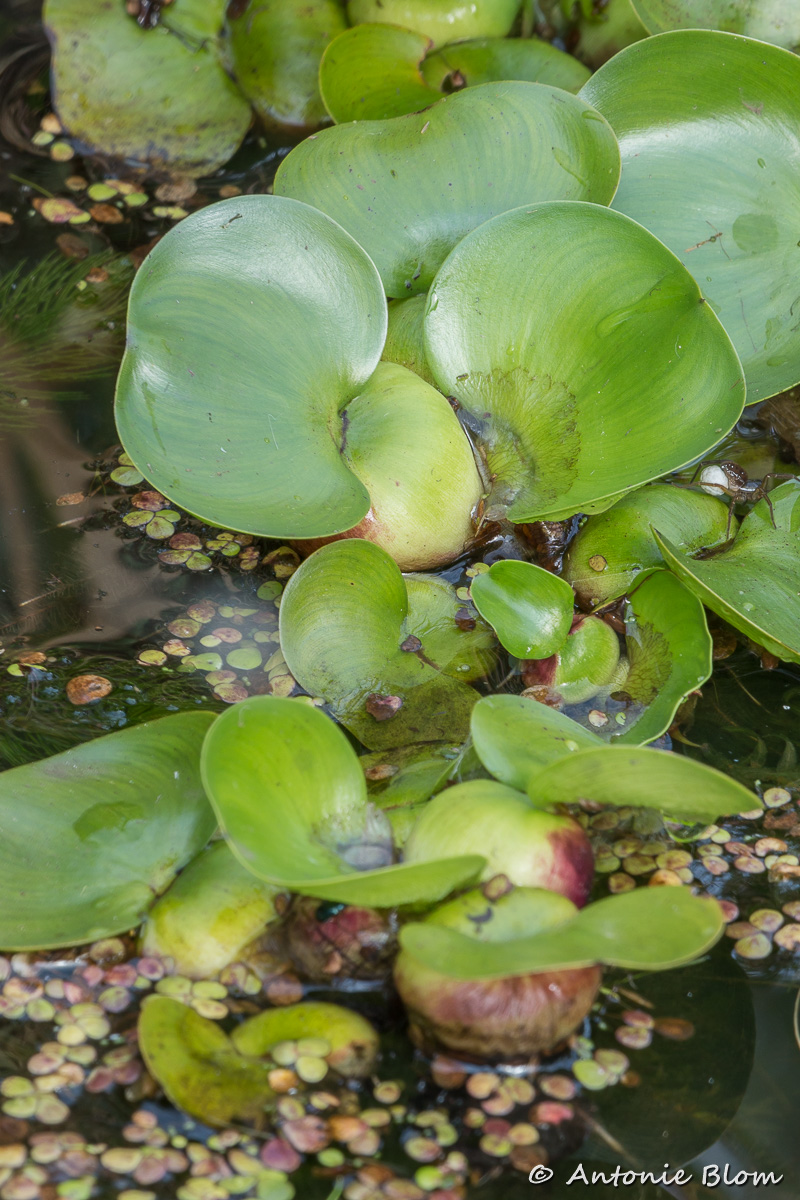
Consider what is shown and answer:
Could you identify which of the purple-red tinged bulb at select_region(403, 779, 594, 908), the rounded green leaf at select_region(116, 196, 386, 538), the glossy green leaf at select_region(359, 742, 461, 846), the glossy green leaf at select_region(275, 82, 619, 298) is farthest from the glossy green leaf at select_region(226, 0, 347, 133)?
the purple-red tinged bulb at select_region(403, 779, 594, 908)

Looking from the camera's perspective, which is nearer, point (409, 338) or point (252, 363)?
point (252, 363)

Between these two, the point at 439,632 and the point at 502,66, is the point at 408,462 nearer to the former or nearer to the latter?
the point at 439,632

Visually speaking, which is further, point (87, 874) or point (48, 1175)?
point (87, 874)

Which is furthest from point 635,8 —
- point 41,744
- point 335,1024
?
point 335,1024

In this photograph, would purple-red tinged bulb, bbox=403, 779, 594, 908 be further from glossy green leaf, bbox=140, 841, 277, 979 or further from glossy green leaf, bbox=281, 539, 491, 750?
glossy green leaf, bbox=281, 539, 491, 750

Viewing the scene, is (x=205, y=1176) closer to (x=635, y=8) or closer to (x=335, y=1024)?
(x=335, y=1024)

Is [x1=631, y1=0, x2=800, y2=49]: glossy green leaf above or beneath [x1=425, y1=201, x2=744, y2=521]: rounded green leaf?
above

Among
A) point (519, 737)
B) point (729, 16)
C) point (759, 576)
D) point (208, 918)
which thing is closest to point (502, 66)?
point (729, 16)
